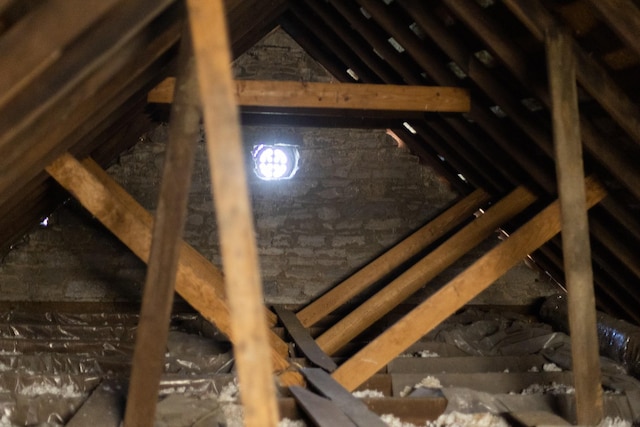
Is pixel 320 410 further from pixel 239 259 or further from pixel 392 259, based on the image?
pixel 392 259

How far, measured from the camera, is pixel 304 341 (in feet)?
14.0

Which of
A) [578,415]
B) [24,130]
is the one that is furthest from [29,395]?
[578,415]

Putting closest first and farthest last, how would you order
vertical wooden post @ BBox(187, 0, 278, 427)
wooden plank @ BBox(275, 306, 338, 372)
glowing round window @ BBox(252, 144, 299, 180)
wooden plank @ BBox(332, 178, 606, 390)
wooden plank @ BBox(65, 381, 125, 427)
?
vertical wooden post @ BBox(187, 0, 278, 427) < wooden plank @ BBox(65, 381, 125, 427) < wooden plank @ BBox(332, 178, 606, 390) < wooden plank @ BBox(275, 306, 338, 372) < glowing round window @ BBox(252, 144, 299, 180)

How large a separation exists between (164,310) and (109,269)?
3.14 metres

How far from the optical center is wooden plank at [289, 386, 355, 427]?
9.21ft

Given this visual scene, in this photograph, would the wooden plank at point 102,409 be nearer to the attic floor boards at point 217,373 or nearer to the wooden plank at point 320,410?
the attic floor boards at point 217,373

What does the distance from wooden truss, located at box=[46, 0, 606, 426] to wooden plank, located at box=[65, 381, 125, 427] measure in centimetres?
33

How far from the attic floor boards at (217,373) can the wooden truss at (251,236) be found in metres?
0.33

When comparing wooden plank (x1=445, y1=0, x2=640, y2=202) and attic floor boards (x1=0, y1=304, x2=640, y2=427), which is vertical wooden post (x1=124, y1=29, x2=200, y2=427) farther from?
wooden plank (x1=445, y1=0, x2=640, y2=202)

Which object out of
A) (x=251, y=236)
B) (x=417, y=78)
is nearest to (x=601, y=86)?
(x=417, y=78)

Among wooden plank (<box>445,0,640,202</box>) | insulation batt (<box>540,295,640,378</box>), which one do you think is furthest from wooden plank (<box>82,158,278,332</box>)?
insulation batt (<box>540,295,640,378</box>)

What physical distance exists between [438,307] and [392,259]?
1887 mm

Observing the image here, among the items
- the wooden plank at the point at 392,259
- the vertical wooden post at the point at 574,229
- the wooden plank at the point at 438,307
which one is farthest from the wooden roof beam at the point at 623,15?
the wooden plank at the point at 392,259

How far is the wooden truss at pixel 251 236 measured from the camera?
1.40 m
